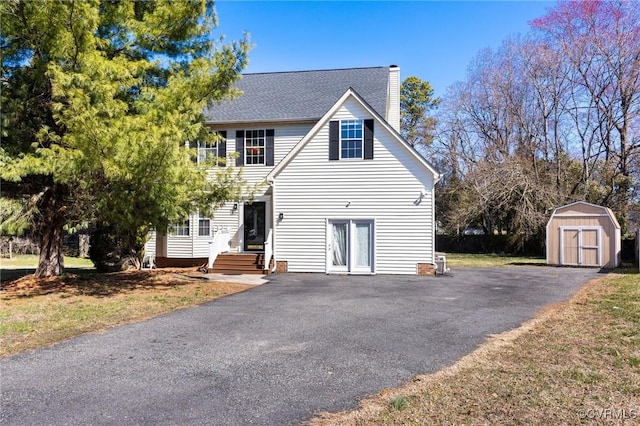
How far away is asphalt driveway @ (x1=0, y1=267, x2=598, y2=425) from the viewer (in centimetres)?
408

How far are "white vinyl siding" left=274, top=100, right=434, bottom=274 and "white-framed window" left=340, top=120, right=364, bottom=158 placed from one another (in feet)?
0.87

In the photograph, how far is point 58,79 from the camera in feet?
31.5

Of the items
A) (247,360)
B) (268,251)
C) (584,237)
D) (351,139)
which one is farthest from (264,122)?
(584,237)

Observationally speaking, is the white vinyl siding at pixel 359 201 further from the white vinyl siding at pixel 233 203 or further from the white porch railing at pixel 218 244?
the white porch railing at pixel 218 244

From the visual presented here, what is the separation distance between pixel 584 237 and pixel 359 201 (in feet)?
39.5

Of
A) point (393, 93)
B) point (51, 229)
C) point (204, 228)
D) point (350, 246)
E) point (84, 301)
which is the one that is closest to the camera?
point (84, 301)

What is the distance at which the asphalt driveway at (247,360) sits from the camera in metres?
4.08

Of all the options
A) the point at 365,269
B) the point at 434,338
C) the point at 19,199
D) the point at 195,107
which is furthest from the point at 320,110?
the point at 434,338

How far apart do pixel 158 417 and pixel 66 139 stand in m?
8.60

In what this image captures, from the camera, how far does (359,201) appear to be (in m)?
16.2

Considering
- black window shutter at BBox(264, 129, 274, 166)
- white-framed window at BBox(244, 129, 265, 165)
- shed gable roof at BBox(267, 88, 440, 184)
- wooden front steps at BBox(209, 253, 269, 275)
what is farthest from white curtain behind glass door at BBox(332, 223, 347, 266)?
white-framed window at BBox(244, 129, 265, 165)

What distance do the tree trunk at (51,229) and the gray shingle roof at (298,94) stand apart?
6.96 meters

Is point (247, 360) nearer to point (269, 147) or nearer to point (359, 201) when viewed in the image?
point (359, 201)

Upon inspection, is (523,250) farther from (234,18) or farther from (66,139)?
(66,139)
